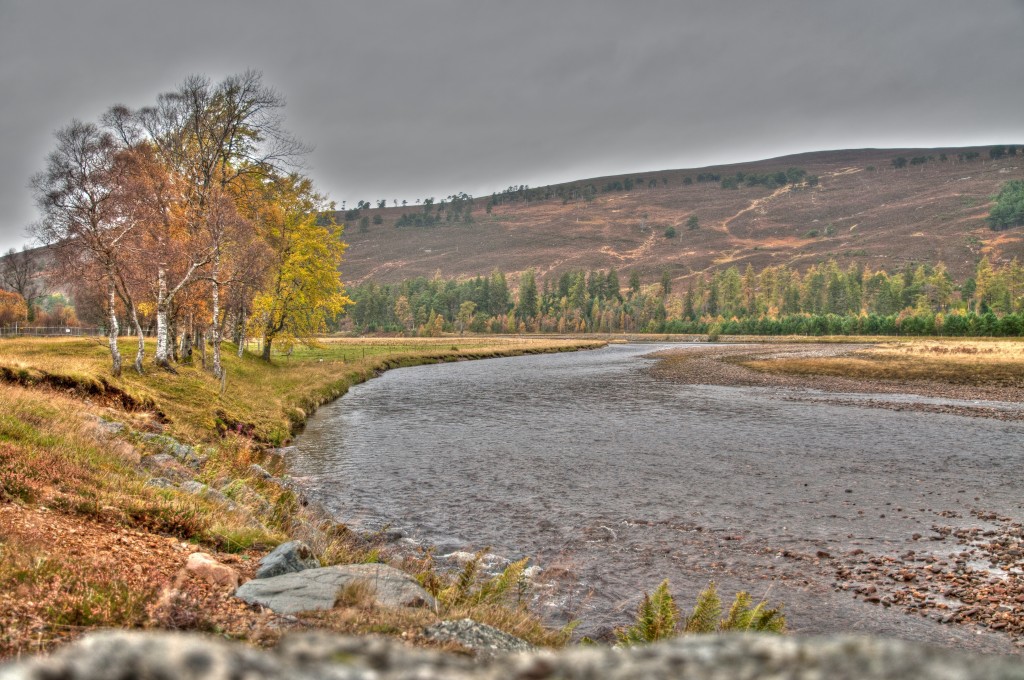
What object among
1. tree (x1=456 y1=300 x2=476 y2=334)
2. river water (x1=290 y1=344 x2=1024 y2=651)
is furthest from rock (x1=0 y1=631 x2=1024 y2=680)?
tree (x1=456 y1=300 x2=476 y2=334)

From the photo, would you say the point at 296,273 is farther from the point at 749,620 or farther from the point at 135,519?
the point at 749,620

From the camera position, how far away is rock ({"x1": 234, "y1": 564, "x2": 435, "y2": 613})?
269 inches

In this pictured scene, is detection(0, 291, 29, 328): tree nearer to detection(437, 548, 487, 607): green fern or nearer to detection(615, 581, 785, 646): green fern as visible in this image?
detection(437, 548, 487, 607): green fern

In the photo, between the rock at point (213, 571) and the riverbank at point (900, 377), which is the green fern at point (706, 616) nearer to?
the rock at point (213, 571)

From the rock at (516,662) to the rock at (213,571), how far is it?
716 cm

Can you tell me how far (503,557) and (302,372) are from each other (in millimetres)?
34414

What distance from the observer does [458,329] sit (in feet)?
639

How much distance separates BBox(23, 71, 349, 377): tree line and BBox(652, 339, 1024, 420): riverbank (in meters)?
35.8

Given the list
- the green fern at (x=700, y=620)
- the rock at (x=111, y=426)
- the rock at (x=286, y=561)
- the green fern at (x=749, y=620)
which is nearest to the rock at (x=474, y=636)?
the green fern at (x=700, y=620)

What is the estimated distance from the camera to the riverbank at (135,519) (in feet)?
19.3

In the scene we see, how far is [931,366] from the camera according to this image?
58.9m

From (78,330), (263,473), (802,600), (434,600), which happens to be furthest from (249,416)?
(78,330)

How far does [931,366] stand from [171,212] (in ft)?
221

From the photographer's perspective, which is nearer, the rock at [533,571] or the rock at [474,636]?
the rock at [474,636]
